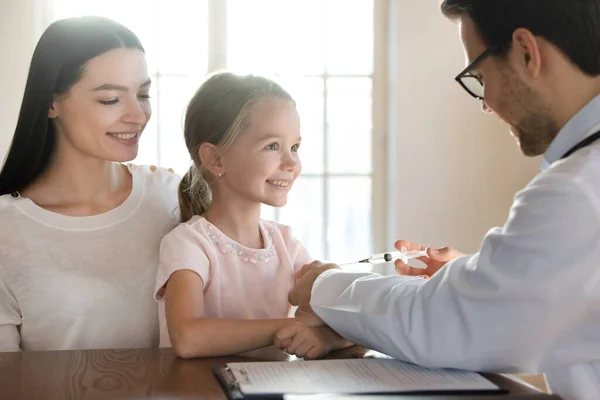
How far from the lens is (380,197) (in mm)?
4172

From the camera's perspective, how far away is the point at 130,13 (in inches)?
158

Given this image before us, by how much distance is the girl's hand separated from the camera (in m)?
1.44

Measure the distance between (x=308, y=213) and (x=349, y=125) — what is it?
497mm

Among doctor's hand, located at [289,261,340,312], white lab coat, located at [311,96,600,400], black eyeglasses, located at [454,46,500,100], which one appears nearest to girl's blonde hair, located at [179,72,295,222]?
doctor's hand, located at [289,261,340,312]

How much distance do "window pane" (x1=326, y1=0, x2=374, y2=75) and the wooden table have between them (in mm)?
2808

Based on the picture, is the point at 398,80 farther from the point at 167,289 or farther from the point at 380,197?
the point at 167,289

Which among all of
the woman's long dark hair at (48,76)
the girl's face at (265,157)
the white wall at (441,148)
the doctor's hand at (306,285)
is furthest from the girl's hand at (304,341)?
the white wall at (441,148)

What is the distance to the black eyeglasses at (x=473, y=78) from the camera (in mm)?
1432

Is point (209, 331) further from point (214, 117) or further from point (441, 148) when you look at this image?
point (441, 148)

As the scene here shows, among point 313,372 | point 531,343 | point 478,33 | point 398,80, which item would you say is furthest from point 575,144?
point 398,80

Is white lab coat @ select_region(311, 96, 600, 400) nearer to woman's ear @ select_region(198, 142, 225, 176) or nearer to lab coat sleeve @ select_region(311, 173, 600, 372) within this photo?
lab coat sleeve @ select_region(311, 173, 600, 372)

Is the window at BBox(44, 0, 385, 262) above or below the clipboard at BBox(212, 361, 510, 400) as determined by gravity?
above

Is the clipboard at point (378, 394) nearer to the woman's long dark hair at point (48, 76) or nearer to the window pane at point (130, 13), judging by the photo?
the woman's long dark hair at point (48, 76)

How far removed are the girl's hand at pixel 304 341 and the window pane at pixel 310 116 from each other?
2687 millimetres
